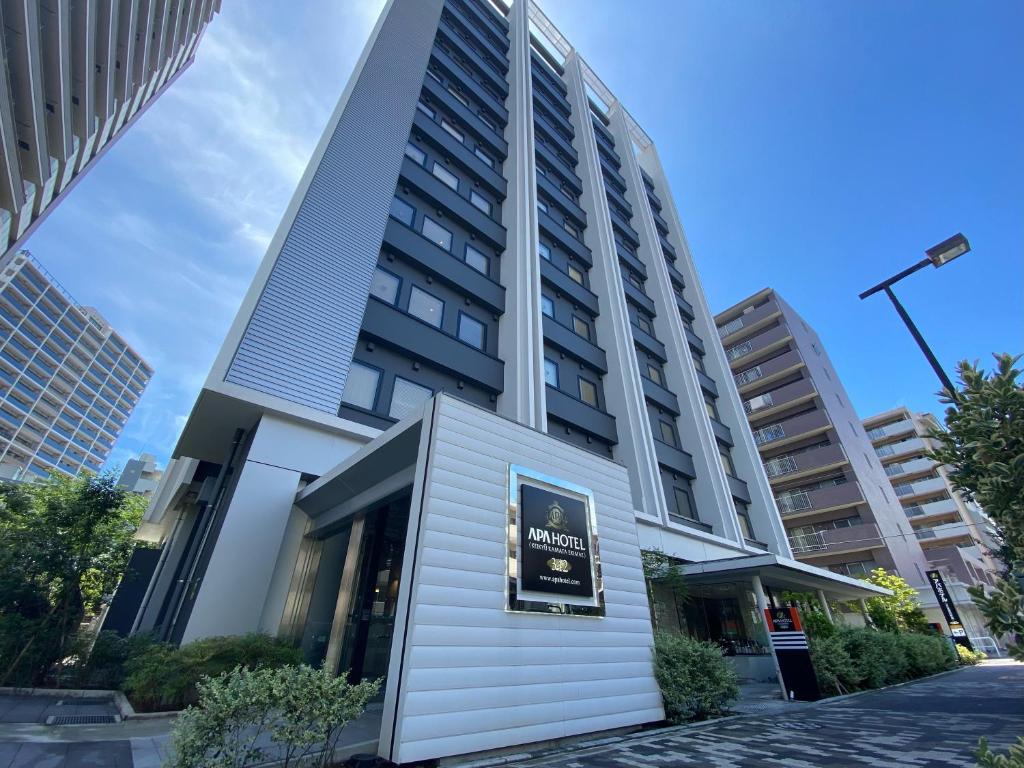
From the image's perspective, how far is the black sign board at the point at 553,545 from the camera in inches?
256

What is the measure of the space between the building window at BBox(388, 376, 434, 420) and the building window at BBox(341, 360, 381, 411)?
0.55 meters

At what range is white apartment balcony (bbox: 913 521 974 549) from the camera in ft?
117

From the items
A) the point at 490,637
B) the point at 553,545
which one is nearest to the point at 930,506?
the point at 553,545

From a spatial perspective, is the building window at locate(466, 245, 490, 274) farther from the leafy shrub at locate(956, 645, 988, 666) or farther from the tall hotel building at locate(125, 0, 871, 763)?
the leafy shrub at locate(956, 645, 988, 666)

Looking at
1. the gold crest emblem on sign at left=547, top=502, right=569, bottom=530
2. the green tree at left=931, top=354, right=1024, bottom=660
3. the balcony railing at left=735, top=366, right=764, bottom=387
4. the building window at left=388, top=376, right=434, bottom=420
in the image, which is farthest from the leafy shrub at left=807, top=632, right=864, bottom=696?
the balcony railing at left=735, top=366, right=764, bottom=387

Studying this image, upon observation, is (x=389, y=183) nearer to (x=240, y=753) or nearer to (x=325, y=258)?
(x=325, y=258)

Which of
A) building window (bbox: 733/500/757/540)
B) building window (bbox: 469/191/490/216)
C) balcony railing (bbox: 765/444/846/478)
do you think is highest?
building window (bbox: 469/191/490/216)

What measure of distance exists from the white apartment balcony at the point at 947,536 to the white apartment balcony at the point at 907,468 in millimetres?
5314

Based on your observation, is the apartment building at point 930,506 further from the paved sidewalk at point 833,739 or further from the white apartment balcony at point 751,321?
the paved sidewalk at point 833,739

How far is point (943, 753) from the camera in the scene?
5.07 m

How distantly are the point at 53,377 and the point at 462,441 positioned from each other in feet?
299

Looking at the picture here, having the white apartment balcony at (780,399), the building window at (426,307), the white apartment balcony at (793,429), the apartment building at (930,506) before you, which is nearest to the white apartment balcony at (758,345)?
the white apartment balcony at (780,399)

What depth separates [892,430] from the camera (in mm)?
44375

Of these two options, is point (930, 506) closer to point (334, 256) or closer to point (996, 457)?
point (996, 457)
